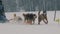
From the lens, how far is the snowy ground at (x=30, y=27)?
1785 millimetres

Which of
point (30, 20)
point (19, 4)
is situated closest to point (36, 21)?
point (30, 20)

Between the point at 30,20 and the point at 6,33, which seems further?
the point at 30,20

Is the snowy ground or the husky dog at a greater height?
the husky dog

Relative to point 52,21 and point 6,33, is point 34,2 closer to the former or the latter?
point 52,21

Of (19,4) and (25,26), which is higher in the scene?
(19,4)

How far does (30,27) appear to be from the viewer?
6.04ft

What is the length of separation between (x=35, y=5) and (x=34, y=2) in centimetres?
2

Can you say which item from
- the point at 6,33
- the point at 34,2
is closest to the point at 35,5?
the point at 34,2

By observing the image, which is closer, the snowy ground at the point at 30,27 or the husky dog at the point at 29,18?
the snowy ground at the point at 30,27

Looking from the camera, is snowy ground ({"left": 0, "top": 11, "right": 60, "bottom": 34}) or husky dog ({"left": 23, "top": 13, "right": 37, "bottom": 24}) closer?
snowy ground ({"left": 0, "top": 11, "right": 60, "bottom": 34})

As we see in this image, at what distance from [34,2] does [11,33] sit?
272mm

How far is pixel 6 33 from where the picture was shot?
1.78 metres

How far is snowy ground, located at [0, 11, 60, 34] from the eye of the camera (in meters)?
1.79

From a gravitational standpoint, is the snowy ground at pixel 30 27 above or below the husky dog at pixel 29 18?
below
